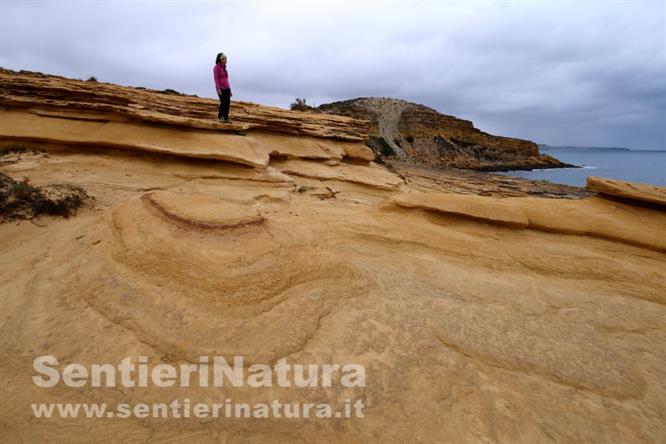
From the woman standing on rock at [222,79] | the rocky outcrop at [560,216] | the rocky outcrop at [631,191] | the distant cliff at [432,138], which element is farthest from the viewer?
the distant cliff at [432,138]

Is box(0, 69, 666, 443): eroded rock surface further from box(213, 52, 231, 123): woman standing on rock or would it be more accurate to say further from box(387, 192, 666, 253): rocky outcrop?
box(213, 52, 231, 123): woman standing on rock

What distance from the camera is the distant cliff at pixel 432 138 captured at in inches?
1483

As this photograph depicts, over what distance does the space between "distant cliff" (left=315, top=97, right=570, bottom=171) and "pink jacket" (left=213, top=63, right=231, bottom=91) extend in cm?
2714

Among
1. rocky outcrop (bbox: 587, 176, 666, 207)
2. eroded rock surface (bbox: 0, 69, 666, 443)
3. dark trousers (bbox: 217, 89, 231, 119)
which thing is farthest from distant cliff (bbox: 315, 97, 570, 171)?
eroded rock surface (bbox: 0, 69, 666, 443)

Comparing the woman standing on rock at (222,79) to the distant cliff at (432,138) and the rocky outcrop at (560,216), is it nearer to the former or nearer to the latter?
the rocky outcrop at (560,216)

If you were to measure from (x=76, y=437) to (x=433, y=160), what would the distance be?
126ft

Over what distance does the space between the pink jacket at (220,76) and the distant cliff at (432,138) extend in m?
27.1

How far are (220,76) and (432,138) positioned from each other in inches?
1399

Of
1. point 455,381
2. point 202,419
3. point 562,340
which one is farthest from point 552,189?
point 202,419

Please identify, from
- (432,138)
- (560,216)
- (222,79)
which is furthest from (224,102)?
(432,138)

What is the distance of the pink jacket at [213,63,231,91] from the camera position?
27.6 ft

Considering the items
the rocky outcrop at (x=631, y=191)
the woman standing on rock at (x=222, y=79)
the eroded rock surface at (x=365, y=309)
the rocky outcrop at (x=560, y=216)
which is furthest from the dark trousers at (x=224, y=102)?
the rocky outcrop at (x=631, y=191)

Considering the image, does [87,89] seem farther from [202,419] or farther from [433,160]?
[433,160]

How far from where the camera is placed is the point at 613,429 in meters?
2.32
